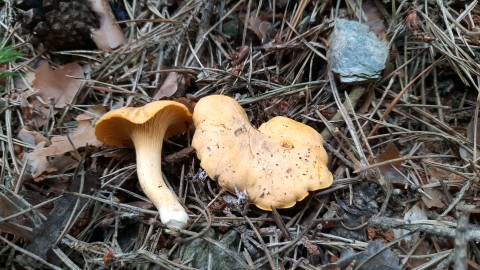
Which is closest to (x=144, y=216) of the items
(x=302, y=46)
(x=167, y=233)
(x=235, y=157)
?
(x=167, y=233)

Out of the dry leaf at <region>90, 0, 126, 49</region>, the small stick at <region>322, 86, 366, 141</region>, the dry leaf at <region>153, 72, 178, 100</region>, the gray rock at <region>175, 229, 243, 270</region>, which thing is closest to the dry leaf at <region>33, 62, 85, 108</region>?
the dry leaf at <region>90, 0, 126, 49</region>

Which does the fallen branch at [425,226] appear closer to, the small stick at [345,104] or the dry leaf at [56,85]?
the small stick at [345,104]

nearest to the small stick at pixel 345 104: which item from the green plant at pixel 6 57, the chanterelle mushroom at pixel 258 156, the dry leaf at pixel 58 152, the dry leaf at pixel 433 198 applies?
the chanterelle mushroom at pixel 258 156

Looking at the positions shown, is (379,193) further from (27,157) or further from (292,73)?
(27,157)

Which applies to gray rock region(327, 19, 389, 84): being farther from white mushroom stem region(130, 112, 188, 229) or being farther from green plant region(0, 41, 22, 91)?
green plant region(0, 41, 22, 91)

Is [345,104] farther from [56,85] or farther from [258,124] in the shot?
[56,85]

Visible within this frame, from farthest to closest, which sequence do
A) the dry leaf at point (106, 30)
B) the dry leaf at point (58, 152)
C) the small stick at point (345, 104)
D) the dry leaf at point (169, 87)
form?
the dry leaf at point (106, 30) < the dry leaf at point (169, 87) < the small stick at point (345, 104) < the dry leaf at point (58, 152)

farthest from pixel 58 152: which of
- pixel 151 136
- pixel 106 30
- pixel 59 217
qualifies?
pixel 106 30
